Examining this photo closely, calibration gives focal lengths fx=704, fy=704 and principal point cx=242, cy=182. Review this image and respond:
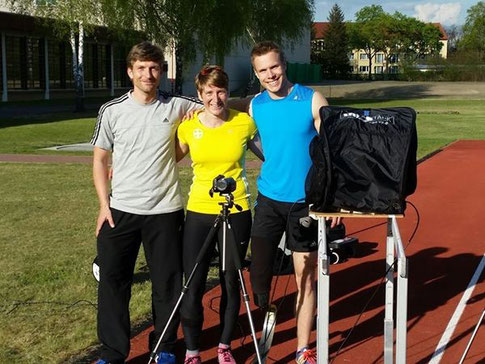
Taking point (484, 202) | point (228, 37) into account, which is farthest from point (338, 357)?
point (228, 37)

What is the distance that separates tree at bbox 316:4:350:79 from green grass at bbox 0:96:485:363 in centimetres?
8698

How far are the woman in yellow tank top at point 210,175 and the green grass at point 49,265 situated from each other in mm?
999

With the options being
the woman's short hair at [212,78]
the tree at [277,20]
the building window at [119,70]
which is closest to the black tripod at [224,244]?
the woman's short hair at [212,78]

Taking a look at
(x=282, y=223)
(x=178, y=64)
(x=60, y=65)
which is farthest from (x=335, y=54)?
(x=282, y=223)

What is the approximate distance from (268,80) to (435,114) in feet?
109

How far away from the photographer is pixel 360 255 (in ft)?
25.9

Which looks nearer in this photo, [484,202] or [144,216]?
[144,216]

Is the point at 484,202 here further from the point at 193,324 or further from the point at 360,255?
the point at 193,324

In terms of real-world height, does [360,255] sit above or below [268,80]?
below

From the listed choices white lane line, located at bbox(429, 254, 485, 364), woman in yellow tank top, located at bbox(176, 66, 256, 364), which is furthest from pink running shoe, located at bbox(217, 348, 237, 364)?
white lane line, located at bbox(429, 254, 485, 364)

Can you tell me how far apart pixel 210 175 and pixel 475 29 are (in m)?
127

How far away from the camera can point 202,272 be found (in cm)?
443

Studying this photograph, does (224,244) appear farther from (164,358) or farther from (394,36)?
(394,36)

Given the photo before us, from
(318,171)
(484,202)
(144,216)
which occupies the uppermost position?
(318,171)
